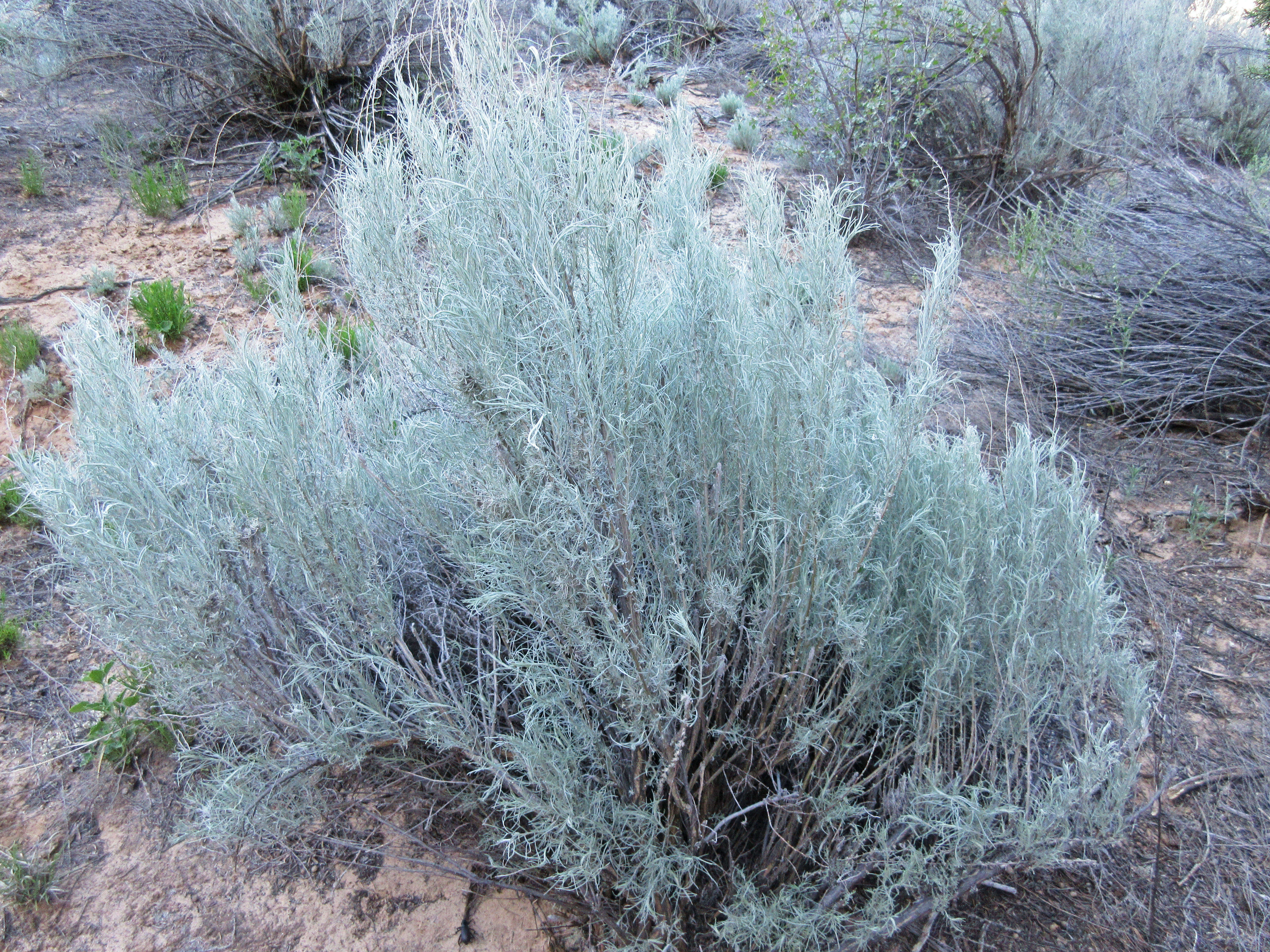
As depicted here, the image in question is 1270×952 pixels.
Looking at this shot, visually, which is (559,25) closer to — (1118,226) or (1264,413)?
(1118,226)

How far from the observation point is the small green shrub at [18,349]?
3875mm

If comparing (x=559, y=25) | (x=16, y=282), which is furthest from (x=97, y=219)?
(x=559, y=25)

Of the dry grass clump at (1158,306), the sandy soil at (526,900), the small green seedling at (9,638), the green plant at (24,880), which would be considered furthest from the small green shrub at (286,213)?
the dry grass clump at (1158,306)

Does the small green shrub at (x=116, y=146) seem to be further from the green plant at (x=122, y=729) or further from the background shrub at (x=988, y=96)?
the background shrub at (x=988, y=96)

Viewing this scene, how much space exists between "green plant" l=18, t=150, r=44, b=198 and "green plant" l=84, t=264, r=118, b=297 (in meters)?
1.19

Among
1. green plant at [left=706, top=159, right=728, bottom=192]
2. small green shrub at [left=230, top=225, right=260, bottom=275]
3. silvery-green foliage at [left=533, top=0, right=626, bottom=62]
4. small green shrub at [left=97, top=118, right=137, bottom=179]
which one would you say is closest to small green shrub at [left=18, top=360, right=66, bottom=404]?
small green shrub at [left=230, top=225, right=260, bottom=275]

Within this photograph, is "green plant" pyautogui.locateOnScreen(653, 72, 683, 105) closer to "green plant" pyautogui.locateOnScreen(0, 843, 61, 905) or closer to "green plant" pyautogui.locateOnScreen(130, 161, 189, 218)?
"green plant" pyautogui.locateOnScreen(130, 161, 189, 218)

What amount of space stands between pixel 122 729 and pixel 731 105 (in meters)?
6.30

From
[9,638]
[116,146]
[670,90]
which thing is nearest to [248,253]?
[116,146]

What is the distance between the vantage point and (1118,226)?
14.6ft

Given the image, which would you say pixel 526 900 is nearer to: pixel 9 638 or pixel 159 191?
pixel 9 638

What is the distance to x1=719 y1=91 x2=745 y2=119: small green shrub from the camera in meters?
6.61

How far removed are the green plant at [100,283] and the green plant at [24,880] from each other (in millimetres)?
3289

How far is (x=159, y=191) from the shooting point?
16.4 feet
